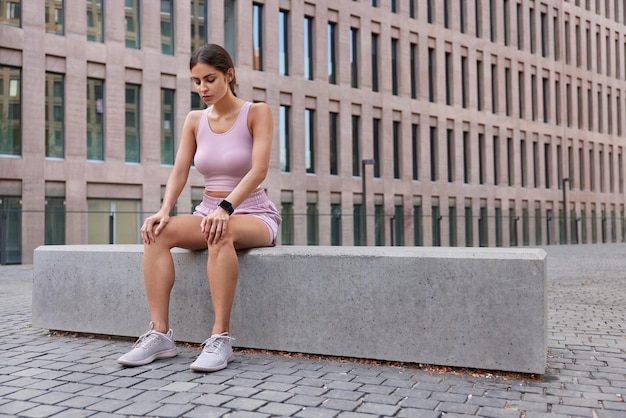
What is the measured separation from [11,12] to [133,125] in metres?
5.01

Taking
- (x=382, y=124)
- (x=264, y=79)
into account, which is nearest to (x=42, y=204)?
(x=264, y=79)

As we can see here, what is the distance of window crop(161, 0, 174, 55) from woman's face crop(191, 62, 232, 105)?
66.2 ft

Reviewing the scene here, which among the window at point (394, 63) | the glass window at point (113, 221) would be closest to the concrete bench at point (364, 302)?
the glass window at point (113, 221)

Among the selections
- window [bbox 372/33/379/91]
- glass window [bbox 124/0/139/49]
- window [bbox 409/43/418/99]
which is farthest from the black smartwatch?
window [bbox 409/43/418/99]

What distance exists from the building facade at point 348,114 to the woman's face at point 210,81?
665 inches

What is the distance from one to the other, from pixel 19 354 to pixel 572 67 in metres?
42.0

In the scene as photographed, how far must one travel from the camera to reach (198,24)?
81.8 ft

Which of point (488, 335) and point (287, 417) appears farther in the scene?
point (488, 335)

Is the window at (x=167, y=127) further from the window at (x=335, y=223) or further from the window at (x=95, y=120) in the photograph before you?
the window at (x=335, y=223)

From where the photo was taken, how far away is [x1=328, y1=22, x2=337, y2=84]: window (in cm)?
2909

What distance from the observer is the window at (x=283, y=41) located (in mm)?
27297

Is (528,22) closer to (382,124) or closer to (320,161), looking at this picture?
(382,124)

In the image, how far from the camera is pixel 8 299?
9391 millimetres

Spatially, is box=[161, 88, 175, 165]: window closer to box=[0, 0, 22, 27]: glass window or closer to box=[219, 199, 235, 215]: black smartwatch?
box=[0, 0, 22, 27]: glass window
